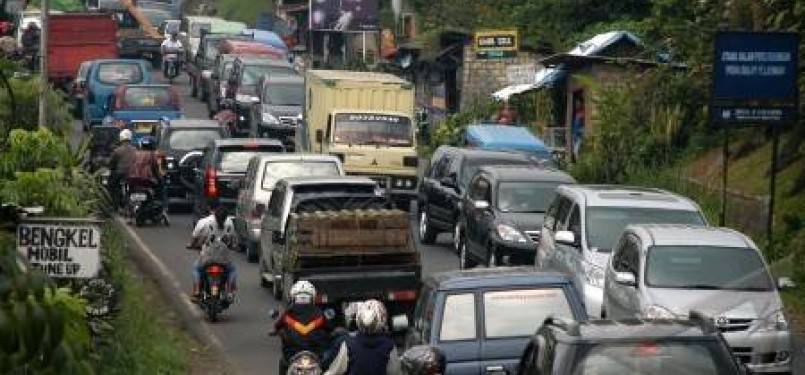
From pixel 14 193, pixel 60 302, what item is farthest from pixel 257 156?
pixel 60 302

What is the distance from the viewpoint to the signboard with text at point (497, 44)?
160ft

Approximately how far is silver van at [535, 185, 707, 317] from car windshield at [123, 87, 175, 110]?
72.3 ft

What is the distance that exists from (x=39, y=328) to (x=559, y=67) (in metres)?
42.7

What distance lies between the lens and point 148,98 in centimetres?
4531

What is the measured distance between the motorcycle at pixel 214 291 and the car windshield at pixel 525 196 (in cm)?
572

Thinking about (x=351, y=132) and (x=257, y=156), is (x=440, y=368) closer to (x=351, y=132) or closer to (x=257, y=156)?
(x=257, y=156)

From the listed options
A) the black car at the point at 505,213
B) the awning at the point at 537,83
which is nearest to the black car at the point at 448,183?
the black car at the point at 505,213

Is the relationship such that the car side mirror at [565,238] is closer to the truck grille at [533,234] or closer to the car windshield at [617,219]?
the car windshield at [617,219]

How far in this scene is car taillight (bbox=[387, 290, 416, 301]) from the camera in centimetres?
2155

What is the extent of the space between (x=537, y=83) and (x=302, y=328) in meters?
33.6

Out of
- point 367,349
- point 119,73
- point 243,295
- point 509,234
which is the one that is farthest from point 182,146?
point 367,349

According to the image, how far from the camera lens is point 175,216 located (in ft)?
121

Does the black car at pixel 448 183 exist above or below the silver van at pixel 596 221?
below

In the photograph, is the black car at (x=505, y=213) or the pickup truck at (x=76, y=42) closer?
the black car at (x=505, y=213)
